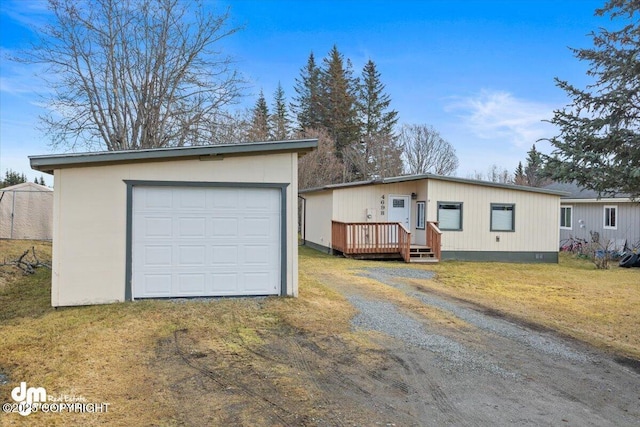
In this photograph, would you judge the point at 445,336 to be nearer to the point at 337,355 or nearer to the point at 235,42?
the point at 337,355

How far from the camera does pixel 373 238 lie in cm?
1459

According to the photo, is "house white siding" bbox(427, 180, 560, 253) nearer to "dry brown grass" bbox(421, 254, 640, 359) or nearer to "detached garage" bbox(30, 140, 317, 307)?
"dry brown grass" bbox(421, 254, 640, 359)

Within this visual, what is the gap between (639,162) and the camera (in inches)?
187

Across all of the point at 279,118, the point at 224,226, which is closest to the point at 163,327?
the point at 224,226

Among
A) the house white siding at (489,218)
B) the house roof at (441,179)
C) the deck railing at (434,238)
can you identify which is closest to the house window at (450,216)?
the house white siding at (489,218)

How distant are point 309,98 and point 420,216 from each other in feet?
69.0

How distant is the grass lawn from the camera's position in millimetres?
3783

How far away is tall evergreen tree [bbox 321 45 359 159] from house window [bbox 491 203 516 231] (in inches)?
707

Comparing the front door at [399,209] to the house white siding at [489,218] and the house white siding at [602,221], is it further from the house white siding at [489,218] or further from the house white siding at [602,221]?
the house white siding at [602,221]

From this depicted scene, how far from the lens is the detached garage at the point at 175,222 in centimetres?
668

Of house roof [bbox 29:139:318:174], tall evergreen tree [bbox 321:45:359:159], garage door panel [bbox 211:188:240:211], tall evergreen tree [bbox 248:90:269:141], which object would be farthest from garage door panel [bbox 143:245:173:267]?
tall evergreen tree [bbox 321:45:359:159]

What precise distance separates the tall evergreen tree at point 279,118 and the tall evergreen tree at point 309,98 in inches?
37.1

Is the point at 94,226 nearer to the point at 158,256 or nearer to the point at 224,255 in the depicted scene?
the point at 158,256

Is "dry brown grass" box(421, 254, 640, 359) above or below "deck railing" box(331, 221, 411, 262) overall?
below
